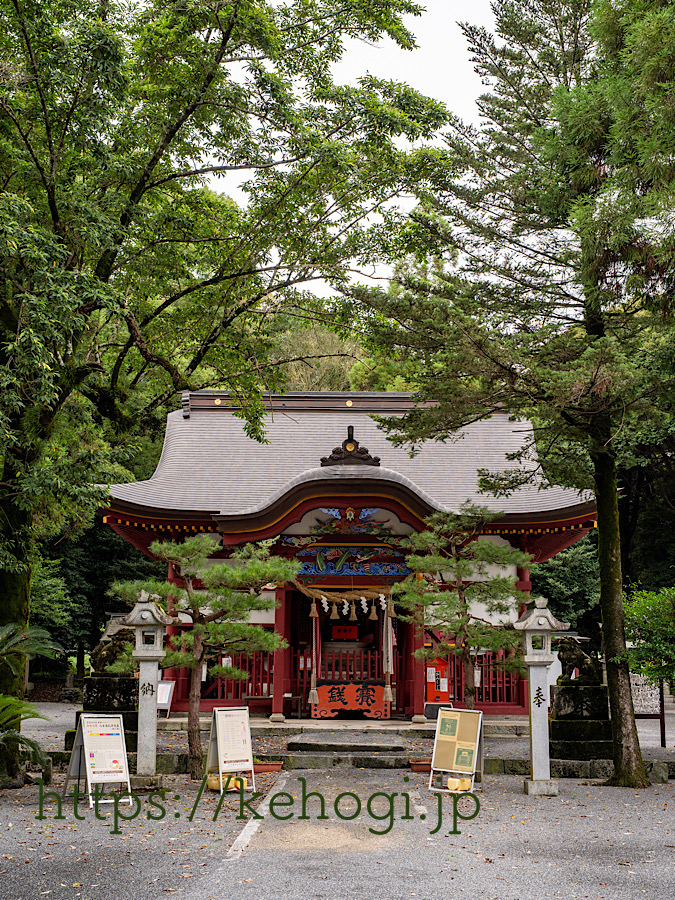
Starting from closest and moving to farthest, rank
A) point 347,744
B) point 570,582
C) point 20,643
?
point 20,643
point 347,744
point 570,582

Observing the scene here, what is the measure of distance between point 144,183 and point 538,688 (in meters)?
7.04

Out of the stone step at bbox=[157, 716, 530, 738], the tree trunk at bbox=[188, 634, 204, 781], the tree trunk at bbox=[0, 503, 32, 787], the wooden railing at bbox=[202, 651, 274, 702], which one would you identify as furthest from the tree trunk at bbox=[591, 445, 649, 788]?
the tree trunk at bbox=[0, 503, 32, 787]

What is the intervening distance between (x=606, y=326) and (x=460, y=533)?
3.15m

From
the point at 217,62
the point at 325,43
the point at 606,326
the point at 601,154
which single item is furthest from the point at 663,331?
the point at 217,62

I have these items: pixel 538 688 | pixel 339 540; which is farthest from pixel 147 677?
pixel 339 540

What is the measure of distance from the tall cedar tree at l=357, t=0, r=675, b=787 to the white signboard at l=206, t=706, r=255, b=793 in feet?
12.2

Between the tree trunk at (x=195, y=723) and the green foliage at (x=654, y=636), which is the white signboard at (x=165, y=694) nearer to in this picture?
the tree trunk at (x=195, y=723)

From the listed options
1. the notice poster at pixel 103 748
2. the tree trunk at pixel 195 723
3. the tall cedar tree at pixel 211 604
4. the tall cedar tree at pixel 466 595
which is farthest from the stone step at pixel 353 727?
the notice poster at pixel 103 748

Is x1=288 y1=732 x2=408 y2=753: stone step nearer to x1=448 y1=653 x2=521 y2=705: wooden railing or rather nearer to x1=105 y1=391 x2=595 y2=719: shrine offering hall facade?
x1=105 y1=391 x2=595 y2=719: shrine offering hall facade

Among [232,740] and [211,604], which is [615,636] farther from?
[211,604]

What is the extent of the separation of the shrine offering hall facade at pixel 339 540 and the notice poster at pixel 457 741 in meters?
2.83

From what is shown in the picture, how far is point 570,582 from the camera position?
1980cm

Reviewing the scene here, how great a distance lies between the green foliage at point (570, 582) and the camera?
19562 millimetres

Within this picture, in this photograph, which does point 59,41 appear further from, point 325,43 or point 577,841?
point 577,841
